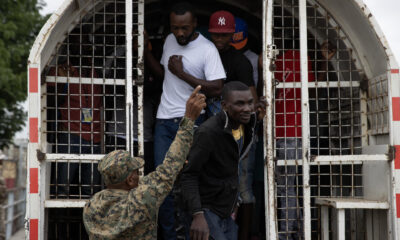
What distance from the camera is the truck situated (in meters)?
4.94

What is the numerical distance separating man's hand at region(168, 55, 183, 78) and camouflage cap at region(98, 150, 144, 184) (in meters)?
1.87

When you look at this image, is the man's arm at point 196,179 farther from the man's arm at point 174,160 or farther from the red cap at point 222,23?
the red cap at point 222,23

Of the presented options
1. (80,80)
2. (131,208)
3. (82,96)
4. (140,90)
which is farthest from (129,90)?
(131,208)

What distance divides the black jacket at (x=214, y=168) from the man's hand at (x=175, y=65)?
893mm

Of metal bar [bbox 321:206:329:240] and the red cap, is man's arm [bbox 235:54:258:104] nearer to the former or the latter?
the red cap

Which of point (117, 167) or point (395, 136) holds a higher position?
point (395, 136)

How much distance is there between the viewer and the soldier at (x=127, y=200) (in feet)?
12.0

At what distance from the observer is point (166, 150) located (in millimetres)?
5582

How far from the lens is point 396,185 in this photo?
4949 mm

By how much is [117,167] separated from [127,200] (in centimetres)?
21

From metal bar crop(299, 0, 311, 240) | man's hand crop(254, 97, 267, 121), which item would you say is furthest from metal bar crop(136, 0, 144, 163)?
metal bar crop(299, 0, 311, 240)

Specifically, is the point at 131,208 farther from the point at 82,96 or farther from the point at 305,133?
the point at 82,96

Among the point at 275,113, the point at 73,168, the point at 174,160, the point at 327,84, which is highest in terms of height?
the point at 327,84

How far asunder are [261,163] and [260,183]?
21cm
